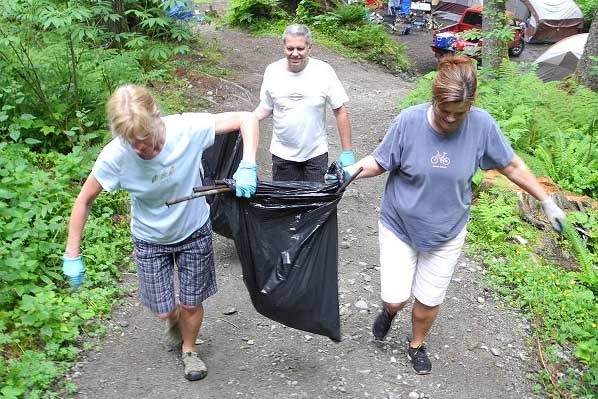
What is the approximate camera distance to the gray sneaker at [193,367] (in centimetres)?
343

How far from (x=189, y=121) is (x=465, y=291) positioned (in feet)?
9.44

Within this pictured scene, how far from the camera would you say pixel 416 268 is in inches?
132

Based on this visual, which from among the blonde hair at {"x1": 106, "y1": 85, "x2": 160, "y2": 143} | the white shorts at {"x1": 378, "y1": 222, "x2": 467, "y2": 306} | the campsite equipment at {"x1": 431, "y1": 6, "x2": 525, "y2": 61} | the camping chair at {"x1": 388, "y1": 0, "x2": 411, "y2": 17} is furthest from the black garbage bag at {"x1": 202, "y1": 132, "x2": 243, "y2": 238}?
the camping chair at {"x1": 388, "y1": 0, "x2": 411, "y2": 17}

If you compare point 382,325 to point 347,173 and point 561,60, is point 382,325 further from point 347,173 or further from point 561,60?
point 561,60

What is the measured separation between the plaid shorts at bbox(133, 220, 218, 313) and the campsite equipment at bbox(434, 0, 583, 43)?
74.6ft

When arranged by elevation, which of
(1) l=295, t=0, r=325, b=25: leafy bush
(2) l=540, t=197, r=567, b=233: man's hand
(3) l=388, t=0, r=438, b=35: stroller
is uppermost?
(2) l=540, t=197, r=567, b=233: man's hand

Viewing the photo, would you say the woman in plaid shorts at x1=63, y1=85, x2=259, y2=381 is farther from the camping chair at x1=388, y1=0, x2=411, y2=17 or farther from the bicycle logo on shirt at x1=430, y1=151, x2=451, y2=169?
the camping chair at x1=388, y1=0, x2=411, y2=17

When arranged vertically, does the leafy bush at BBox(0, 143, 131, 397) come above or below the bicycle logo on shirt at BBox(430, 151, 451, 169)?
below

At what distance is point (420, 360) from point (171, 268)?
1.69 m

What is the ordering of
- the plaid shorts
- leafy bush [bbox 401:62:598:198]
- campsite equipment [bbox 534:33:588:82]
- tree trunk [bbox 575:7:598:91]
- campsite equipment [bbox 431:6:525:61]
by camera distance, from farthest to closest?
campsite equipment [bbox 534:33:588:82] → campsite equipment [bbox 431:6:525:61] → tree trunk [bbox 575:7:598:91] → leafy bush [bbox 401:62:598:198] → the plaid shorts

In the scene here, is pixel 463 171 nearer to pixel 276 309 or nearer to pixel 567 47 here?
pixel 276 309

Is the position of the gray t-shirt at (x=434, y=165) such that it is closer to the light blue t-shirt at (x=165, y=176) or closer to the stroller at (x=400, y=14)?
the light blue t-shirt at (x=165, y=176)

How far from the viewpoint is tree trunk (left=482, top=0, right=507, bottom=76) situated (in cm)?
907

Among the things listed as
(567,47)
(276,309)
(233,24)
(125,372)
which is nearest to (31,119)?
(125,372)
